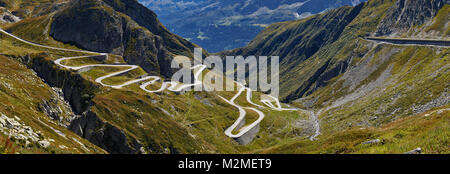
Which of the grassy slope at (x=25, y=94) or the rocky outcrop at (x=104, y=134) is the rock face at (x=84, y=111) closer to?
the rocky outcrop at (x=104, y=134)

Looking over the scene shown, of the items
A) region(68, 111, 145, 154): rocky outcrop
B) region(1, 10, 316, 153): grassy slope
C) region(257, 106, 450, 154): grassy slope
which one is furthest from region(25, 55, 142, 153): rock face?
region(257, 106, 450, 154): grassy slope

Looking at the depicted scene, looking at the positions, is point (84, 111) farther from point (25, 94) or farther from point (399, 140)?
point (399, 140)

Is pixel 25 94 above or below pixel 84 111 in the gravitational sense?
above

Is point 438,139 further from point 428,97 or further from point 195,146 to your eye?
point 428,97

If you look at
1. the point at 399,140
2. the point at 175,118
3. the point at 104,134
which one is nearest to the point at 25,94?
the point at 104,134

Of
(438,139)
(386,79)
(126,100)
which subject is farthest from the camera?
(386,79)

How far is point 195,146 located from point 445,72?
4340 inches

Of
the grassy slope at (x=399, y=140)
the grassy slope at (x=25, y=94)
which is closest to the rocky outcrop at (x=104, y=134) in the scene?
the grassy slope at (x=25, y=94)

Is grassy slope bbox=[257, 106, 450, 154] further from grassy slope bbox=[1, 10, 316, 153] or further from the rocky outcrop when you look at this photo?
grassy slope bbox=[1, 10, 316, 153]

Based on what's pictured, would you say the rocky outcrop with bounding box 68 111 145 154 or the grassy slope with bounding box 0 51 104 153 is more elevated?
the grassy slope with bounding box 0 51 104 153

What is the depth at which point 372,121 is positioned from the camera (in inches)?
4744

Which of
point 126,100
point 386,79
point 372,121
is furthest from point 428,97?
point 126,100

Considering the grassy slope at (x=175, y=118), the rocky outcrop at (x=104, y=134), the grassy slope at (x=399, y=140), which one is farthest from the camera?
the grassy slope at (x=175, y=118)

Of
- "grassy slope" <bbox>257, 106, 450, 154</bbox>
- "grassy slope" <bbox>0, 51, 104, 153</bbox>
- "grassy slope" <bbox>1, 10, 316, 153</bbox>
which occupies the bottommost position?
"grassy slope" <bbox>1, 10, 316, 153</bbox>
